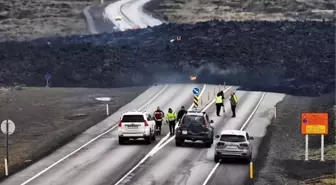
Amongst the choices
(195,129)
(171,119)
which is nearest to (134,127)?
(195,129)

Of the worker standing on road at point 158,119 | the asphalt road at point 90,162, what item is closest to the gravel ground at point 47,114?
the asphalt road at point 90,162

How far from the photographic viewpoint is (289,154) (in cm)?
3966

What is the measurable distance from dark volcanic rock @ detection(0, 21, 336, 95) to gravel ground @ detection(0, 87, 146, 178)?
6013mm

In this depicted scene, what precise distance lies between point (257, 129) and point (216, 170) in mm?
13397

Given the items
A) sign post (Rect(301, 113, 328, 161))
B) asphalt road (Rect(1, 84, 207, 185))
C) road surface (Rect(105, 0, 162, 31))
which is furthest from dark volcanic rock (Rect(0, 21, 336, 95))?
sign post (Rect(301, 113, 328, 161))

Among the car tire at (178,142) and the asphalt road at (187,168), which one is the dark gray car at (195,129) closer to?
the car tire at (178,142)

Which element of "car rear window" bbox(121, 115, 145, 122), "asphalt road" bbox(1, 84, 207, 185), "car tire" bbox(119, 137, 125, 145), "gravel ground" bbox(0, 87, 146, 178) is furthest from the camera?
"car tire" bbox(119, 137, 125, 145)

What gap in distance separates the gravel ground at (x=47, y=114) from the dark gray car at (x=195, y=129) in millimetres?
7050

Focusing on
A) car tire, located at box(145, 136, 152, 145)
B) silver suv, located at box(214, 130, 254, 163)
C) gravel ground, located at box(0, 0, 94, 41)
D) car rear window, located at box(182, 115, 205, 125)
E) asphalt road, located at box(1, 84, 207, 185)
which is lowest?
asphalt road, located at box(1, 84, 207, 185)

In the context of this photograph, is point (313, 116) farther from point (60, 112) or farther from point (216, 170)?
point (60, 112)

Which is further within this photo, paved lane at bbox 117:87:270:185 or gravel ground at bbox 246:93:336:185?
gravel ground at bbox 246:93:336:185

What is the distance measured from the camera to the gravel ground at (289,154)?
33.6 meters

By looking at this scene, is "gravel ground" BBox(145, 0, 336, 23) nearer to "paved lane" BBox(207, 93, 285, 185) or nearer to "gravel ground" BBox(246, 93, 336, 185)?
"paved lane" BBox(207, 93, 285, 185)

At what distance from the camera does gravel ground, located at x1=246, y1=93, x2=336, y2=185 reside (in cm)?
3362
